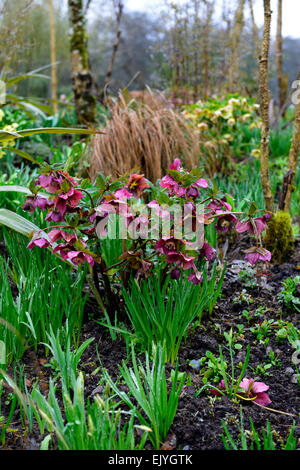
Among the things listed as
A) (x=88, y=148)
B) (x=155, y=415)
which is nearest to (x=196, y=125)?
(x=88, y=148)

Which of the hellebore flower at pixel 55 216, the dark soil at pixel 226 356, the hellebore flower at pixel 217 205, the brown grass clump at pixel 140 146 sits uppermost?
the brown grass clump at pixel 140 146

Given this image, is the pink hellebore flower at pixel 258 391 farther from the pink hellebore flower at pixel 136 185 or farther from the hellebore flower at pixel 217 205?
the pink hellebore flower at pixel 136 185

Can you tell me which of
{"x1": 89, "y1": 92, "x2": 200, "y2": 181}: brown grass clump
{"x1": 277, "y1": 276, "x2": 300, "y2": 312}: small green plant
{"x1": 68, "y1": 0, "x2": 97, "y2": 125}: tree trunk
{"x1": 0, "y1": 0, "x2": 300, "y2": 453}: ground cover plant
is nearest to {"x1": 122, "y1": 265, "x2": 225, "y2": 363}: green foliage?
{"x1": 0, "y1": 0, "x2": 300, "y2": 453}: ground cover plant

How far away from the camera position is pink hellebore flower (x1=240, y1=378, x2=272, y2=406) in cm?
124

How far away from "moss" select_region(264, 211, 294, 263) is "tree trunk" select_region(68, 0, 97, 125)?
2.76 meters

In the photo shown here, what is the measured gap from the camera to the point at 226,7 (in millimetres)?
6547

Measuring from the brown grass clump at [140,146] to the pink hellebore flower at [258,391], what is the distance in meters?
1.81

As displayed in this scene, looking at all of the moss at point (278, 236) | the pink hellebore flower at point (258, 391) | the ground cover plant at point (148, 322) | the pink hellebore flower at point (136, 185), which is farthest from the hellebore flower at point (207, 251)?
the moss at point (278, 236)

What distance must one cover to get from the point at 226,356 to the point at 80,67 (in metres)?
3.79

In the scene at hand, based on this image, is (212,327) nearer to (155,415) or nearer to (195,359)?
(195,359)

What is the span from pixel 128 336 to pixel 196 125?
8.95 feet

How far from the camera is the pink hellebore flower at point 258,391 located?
1242 millimetres

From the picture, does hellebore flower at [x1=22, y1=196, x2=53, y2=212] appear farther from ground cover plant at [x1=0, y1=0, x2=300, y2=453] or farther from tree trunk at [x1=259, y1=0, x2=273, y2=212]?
tree trunk at [x1=259, y1=0, x2=273, y2=212]
